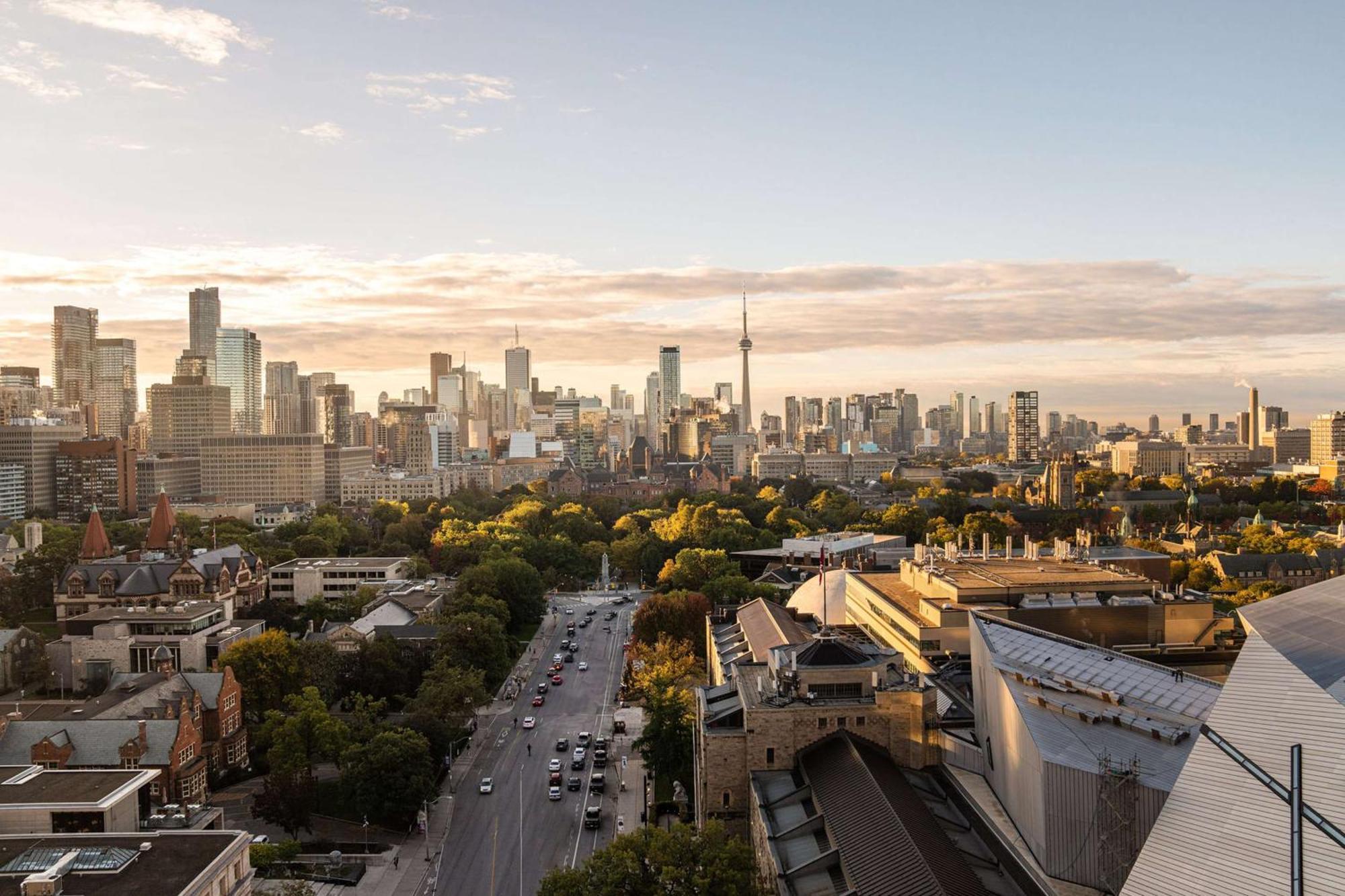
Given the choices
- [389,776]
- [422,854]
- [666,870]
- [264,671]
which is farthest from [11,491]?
[666,870]

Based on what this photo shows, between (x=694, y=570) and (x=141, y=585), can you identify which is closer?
(x=141, y=585)

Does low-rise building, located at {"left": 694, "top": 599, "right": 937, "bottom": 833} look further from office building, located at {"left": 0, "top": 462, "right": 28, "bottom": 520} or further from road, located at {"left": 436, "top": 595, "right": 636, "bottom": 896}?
office building, located at {"left": 0, "top": 462, "right": 28, "bottom": 520}

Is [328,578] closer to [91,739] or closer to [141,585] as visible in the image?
[141,585]

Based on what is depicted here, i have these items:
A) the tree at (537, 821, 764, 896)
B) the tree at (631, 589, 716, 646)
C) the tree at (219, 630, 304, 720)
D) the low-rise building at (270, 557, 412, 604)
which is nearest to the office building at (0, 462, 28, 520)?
the low-rise building at (270, 557, 412, 604)

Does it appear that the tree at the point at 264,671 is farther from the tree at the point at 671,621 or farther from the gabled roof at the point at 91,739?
the tree at the point at 671,621

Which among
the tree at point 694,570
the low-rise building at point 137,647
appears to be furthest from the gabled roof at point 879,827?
the tree at point 694,570

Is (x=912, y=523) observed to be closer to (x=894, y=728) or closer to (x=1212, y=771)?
(x=894, y=728)

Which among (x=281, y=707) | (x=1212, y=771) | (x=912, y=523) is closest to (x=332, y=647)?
(x=281, y=707)
